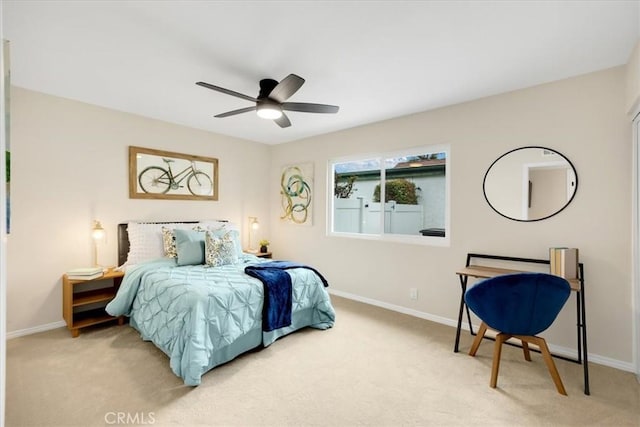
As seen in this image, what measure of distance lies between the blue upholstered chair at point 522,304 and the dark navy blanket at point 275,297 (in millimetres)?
1607

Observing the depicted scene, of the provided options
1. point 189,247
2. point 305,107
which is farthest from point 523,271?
point 189,247

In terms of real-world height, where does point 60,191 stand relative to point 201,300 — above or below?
Answer: above

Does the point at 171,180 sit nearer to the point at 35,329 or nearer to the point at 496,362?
the point at 35,329

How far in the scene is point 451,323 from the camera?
3.28 m

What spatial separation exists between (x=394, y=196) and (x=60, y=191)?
392 centimetres

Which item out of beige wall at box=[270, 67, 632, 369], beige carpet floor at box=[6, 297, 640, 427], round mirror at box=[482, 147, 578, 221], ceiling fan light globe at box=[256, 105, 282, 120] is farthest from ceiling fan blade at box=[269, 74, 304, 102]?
beige carpet floor at box=[6, 297, 640, 427]

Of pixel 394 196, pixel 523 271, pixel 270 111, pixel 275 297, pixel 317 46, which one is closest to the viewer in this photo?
pixel 317 46

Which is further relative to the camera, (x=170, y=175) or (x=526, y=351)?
(x=170, y=175)

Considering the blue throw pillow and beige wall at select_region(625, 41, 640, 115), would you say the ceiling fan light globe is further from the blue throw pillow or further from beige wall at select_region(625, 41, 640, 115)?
beige wall at select_region(625, 41, 640, 115)

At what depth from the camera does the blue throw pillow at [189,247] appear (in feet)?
10.7

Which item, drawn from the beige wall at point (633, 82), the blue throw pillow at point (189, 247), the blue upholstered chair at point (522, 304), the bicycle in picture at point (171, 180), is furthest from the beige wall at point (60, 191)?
the beige wall at point (633, 82)

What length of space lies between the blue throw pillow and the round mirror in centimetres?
319

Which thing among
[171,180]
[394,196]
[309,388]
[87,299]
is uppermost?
[171,180]

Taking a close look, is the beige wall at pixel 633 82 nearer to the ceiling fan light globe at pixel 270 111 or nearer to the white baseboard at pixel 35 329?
the ceiling fan light globe at pixel 270 111
